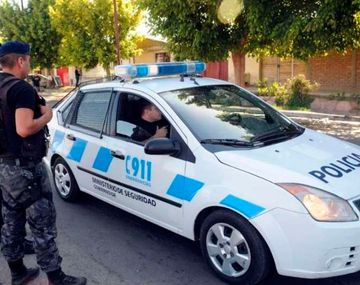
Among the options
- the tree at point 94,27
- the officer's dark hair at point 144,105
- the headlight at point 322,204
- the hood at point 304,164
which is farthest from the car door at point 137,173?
the tree at point 94,27

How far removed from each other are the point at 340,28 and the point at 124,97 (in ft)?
18.8

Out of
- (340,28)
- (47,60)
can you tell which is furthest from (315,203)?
(47,60)

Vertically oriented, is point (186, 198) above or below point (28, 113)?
below

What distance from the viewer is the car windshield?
3.56m

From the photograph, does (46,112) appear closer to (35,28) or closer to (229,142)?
(229,142)

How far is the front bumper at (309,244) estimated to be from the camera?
2.79m

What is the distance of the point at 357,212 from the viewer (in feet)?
9.42

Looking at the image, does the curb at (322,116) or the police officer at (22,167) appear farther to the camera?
the curb at (322,116)

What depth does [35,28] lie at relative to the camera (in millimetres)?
28297

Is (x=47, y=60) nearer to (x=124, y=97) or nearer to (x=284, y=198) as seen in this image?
(x=124, y=97)

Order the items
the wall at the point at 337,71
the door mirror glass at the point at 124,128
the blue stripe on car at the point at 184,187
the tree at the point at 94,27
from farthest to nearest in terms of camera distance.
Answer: the tree at the point at 94,27 < the wall at the point at 337,71 < the door mirror glass at the point at 124,128 < the blue stripe on car at the point at 184,187

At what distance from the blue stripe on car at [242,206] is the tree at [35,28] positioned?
27.3 m

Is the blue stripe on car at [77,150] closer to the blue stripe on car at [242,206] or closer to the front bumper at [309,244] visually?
the blue stripe on car at [242,206]

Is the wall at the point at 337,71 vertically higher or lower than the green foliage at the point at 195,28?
lower
